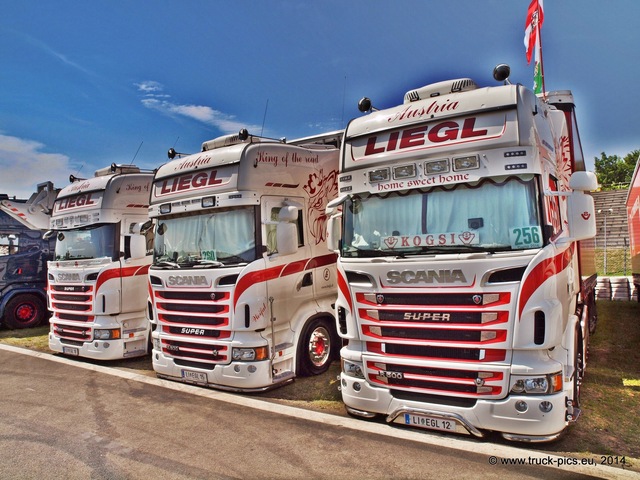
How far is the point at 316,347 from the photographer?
7812 mm

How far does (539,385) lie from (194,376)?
4.65 meters

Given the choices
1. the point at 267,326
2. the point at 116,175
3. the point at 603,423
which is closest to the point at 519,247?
the point at 603,423

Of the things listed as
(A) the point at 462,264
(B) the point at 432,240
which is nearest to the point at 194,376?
(B) the point at 432,240

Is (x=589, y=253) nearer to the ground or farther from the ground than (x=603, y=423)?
farther from the ground

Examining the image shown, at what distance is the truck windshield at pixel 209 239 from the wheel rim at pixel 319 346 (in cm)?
184

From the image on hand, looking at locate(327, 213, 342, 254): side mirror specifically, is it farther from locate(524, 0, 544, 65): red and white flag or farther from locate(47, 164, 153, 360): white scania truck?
locate(524, 0, 544, 65): red and white flag

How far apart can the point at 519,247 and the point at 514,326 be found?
742mm

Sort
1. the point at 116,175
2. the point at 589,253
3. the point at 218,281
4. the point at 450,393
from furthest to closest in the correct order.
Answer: the point at 116,175 → the point at 589,253 → the point at 218,281 → the point at 450,393

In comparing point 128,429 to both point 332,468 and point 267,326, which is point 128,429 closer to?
point 267,326

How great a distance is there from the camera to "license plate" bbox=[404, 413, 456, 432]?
4.76 m

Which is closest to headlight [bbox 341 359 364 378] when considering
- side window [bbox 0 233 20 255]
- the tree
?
side window [bbox 0 233 20 255]

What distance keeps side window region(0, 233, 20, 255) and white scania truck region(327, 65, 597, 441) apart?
11.8m

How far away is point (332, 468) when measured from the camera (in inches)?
178

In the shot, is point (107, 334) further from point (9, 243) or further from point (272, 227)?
point (9, 243)
